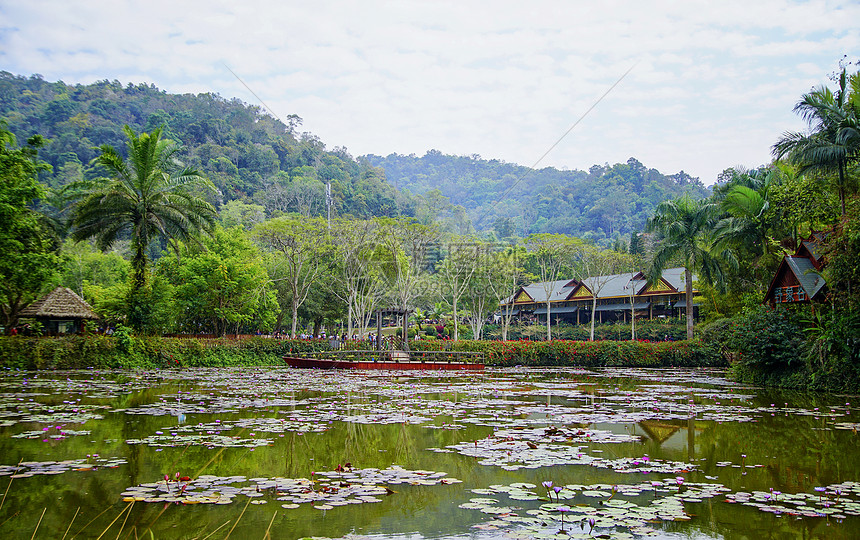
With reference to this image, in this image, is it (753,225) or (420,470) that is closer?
(420,470)

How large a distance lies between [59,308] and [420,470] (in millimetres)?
31125

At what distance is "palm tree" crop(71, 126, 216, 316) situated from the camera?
82.8ft

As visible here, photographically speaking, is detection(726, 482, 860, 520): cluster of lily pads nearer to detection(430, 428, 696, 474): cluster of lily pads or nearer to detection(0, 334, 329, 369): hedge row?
detection(430, 428, 696, 474): cluster of lily pads

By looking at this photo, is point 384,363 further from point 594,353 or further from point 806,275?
point 806,275

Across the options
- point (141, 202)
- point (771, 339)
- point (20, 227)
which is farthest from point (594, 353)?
point (20, 227)

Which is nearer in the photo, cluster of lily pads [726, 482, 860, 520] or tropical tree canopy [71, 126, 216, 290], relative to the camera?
cluster of lily pads [726, 482, 860, 520]

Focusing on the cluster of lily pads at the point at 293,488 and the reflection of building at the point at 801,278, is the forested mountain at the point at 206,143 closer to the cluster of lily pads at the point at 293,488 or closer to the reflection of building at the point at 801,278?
the reflection of building at the point at 801,278

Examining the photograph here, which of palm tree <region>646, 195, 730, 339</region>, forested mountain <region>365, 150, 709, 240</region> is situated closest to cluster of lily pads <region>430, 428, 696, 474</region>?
palm tree <region>646, 195, 730, 339</region>

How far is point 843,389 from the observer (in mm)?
17016

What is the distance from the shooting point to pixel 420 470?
6516mm

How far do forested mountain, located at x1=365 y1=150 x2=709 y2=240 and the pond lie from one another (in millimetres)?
83795

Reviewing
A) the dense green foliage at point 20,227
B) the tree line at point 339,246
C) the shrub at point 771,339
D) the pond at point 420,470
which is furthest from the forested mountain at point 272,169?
the pond at point 420,470

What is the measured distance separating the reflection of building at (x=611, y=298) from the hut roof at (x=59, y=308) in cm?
3076

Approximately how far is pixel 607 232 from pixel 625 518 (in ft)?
392
